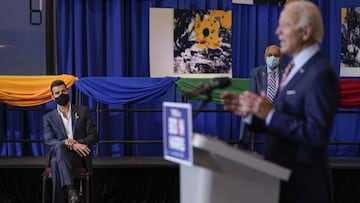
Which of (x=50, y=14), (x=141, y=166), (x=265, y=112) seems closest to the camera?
(x=265, y=112)

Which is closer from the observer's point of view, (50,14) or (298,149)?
(298,149)

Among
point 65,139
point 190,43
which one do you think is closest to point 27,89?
point 65,139

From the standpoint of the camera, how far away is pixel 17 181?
4.04 metres

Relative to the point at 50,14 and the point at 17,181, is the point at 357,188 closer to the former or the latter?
the point at 17,181

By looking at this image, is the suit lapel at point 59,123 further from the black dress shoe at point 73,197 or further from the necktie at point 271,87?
the necktie at point 271,87

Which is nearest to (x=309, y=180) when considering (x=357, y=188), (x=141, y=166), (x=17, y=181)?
(x=141, y=166)

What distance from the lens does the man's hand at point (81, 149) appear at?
11.0 ft

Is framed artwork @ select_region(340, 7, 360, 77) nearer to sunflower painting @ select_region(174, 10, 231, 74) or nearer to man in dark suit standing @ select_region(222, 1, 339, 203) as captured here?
sunflower painting @ select_region(174, 10, 231, 74)

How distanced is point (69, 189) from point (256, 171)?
220cm

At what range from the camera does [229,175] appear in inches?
53.3

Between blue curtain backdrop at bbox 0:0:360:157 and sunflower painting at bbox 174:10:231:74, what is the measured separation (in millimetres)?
75

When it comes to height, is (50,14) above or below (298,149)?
above

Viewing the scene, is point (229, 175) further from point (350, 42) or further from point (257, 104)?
point (350, 42)

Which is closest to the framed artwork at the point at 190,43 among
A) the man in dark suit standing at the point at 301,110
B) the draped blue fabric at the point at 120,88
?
the draped blue fabric at the point at 120,88
